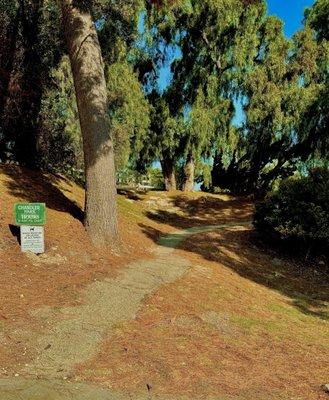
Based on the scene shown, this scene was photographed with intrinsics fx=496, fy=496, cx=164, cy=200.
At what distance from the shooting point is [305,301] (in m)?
11.8

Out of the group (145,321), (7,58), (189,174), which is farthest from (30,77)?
(189,174)

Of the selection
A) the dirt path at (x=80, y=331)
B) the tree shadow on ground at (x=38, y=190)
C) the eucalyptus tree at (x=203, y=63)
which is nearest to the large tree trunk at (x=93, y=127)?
the tree shadow on ground at (x=38, y=190)

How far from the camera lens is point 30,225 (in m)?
10.0

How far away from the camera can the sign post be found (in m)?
9.95

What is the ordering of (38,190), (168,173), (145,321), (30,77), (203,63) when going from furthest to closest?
(168,173), (203,63), (30,77), (38,190), (145,321)

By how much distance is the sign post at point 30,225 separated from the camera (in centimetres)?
995

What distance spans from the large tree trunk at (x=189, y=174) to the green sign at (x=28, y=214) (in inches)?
712

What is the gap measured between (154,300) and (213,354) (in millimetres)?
2195

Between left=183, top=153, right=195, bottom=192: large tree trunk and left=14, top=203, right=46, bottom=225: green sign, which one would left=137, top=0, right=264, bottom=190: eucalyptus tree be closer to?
left=183, top=153, right=195, bottom=192: large tree trunk

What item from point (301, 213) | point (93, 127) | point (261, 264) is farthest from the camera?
point (301, 213)

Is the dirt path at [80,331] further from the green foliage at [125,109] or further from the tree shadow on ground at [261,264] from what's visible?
the green foliage at [125,109]

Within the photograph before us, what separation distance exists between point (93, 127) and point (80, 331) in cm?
580

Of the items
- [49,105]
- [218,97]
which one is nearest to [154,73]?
[218,97]

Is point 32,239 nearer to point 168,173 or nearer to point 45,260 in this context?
point 45,260
